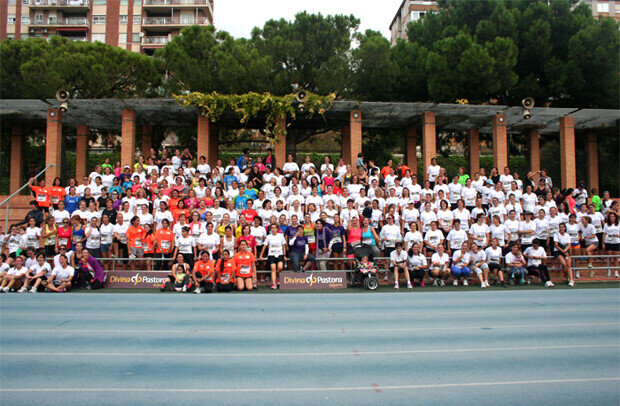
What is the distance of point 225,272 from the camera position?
11.2 m

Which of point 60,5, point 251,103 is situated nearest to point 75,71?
point 251,103

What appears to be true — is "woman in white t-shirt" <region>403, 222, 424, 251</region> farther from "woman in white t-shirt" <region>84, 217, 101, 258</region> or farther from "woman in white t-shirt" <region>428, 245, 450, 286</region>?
"woman in white t-shirt" <region>84, 217, 101, 258</region>

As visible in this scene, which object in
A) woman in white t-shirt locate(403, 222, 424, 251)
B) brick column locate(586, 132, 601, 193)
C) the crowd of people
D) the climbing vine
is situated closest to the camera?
the crowd of people

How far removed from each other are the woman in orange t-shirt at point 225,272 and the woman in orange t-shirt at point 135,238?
2266 millimetres

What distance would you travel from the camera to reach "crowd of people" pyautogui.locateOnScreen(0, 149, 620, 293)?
37.0 ft

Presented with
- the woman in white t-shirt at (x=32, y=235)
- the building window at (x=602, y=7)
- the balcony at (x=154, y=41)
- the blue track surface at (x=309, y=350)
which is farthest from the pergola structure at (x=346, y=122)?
the building window at (x=602, y=7)

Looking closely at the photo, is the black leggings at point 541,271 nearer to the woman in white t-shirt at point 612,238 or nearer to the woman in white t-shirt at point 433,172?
the woman in white t-shirt at point 612,238

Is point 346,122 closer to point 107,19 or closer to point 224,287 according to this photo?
point 224,287

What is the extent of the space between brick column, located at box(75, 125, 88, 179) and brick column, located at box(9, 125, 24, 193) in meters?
2.75

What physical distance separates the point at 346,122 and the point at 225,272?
10506 mm

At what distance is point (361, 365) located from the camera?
577 centimetres

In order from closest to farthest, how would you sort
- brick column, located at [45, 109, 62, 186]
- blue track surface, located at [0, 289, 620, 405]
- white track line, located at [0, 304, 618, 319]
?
blue track surface, located at [0, 289, 620, 405], white track line, located at [0, 304, 618, 319], brick column, located at [45, 109, 62, 186]

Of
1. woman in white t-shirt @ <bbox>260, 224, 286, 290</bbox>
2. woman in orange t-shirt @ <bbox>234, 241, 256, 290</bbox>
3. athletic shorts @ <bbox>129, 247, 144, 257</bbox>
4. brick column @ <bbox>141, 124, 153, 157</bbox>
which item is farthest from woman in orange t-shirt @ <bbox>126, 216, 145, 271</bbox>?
brick column @ <bbox>141, 124, 153, 157</bbox>

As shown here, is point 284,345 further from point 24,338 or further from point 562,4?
point 562,4
